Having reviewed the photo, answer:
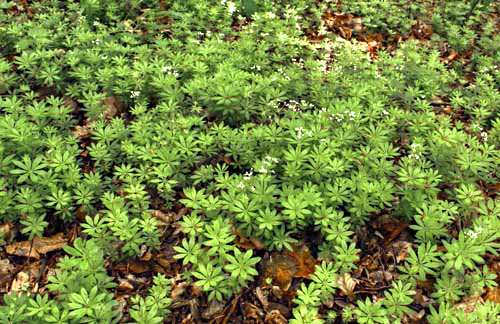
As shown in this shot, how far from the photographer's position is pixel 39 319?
253cm

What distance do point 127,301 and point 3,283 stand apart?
2.96 ft

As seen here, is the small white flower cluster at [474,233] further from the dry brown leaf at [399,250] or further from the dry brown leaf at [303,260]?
the dry brown leaf at [303,260]

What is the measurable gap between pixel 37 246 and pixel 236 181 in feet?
5.08

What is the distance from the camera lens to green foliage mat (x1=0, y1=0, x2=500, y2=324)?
9.27ft

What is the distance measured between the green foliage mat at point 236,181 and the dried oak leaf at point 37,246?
1 centimetres

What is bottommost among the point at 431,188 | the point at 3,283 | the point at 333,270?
the point at 3,283

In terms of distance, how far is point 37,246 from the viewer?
3.18 meters

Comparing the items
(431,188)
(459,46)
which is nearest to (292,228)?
(431,188)

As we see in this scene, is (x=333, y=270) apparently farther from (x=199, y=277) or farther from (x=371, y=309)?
(x=199, y=277)

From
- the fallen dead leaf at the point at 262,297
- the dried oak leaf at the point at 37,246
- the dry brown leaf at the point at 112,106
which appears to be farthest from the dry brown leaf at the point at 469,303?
the dry brown leaf at the point at 112,106

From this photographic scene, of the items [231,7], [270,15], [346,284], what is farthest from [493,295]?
[231,7]

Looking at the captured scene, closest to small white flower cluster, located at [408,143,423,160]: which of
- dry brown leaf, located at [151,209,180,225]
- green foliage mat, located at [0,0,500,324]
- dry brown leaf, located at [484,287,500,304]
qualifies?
green foliage mat, located at [0,0,500,324]

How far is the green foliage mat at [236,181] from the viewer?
2824mm

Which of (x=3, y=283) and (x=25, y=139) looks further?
(x=25, y=139)
